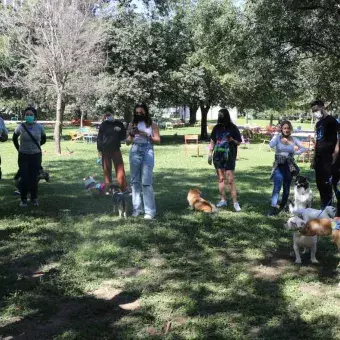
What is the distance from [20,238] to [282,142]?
4234 mm

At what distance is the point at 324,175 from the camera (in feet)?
22.4

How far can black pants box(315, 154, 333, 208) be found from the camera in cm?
673

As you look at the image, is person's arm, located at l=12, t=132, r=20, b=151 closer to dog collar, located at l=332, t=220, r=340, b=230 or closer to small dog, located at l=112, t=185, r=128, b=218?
small dog, located at l=112, t=185, r=128, b=218

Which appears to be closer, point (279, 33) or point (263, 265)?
point (263, 265)

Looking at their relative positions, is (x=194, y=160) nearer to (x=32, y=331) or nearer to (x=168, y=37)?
(x=168, y=37)

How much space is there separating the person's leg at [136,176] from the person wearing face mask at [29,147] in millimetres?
1879

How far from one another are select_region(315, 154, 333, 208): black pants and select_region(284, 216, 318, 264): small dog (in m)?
1.92

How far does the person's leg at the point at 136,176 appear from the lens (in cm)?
673

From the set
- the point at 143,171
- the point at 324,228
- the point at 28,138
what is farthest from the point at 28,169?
the point at 324,228

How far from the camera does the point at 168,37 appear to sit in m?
24.9

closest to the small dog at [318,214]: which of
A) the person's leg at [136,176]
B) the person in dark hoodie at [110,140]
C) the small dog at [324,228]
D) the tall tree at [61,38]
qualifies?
the small dog at [324,228]

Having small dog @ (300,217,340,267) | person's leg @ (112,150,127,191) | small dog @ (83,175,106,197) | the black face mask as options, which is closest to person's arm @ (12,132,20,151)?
small dog @ (83,175,106,197)

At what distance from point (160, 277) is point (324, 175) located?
3.49 m

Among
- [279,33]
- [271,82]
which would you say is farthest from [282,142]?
[271,82]
